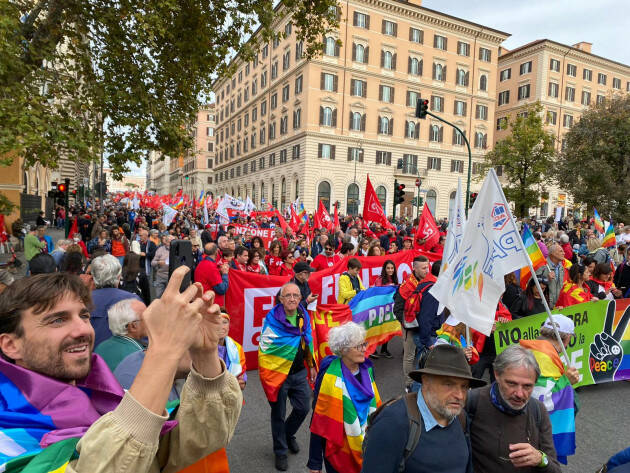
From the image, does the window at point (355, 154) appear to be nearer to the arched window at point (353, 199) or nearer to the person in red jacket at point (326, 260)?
the arched window at point (353, 199)

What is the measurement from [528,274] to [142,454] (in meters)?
6.03

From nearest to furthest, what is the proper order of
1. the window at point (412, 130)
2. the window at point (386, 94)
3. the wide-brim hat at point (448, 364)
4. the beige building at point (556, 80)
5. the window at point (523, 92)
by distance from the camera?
the wide-brim hat at point (448, 364) < the window at point (386, 94) < the window at point (412, 130) < the beige building at point (556, 80) < the window at point (523, 92)

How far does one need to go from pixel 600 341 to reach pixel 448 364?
15.8 ft

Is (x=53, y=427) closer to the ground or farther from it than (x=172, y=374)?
closer to the ground

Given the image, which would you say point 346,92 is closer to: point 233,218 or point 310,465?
point 233,218

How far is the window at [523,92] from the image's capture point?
5559cm

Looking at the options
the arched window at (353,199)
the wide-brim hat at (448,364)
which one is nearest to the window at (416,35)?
the arched window at (353,199)

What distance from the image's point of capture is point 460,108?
1959 inches

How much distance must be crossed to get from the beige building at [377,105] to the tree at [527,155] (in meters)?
16.5

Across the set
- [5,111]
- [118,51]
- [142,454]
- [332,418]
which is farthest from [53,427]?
[118,51]

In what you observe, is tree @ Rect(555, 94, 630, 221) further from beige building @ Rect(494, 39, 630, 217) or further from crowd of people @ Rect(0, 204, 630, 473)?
beige building @ Rect(494, 39, 630, 217)

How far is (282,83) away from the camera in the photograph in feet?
161

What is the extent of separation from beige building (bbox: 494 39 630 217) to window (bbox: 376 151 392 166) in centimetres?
1824

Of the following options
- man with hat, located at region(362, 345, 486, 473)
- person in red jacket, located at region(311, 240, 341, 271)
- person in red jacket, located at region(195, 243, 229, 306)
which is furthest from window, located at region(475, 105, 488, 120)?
man with hat, located at region(362, 345, 486, 473)
